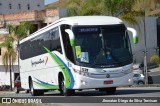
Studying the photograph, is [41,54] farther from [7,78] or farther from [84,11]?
[7,78]

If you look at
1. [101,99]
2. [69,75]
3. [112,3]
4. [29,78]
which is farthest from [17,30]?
[101,99]

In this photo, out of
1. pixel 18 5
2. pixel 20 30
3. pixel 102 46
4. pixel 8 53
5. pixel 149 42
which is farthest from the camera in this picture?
pixel 18 5

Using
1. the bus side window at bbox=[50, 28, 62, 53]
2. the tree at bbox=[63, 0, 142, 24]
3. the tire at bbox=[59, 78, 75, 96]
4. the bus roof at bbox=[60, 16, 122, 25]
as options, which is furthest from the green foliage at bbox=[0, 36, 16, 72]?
the bus roof at bbox=[60, 16, 122, 25]

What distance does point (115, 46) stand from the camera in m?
23.1

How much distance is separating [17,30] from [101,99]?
4441 centimetres

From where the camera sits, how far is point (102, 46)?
2302cm

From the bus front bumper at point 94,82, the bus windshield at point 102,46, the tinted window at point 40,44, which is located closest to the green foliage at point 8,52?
the tinted window at point 40,44

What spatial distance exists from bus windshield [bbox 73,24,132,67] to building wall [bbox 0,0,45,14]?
292ft

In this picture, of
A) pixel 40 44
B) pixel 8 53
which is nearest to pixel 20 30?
pixel 8 53

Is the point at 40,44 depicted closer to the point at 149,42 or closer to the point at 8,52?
the point at 8,52

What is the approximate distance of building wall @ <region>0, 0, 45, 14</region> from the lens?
111875 millimetres

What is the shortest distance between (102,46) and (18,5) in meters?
96.1

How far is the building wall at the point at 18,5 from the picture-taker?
367ft

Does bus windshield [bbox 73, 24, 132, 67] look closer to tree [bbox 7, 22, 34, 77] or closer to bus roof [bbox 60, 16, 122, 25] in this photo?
bus roof [bbox 60, 16, 122, 25]
